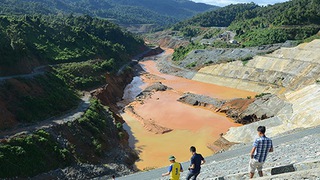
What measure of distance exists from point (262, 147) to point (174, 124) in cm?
3856

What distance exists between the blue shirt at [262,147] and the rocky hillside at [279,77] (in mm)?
26160

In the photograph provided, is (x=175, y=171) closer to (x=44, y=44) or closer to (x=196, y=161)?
(x=196, y=161)

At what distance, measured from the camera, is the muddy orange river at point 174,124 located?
4144 cm

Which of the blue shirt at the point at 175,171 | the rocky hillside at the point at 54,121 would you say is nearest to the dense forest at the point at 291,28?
the rocky hillside at the point at 54,121

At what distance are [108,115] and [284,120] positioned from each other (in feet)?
78.0

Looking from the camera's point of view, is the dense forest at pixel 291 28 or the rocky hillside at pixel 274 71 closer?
the rocky hillside at pixel 274 71

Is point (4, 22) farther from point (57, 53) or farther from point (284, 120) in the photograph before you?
point (284, 120)

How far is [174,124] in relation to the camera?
52.6 meters

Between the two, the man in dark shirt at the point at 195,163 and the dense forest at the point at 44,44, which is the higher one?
the dense forest at the point at 44,44

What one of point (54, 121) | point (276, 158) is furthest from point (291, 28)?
point (276, 158)

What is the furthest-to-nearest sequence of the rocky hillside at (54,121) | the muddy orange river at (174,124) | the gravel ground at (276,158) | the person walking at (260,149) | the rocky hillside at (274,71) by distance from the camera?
the rocky hillside at (274,71), the muddy orange river at (174,124), the rocky hillside at (54,121), the gravel ground at (276,158), the person walking at (260,149)

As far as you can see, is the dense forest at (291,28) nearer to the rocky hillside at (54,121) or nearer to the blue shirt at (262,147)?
the rocky hillside at (54,121)

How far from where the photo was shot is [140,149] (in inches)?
1682

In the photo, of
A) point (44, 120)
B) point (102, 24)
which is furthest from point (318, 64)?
point (102, 24)
